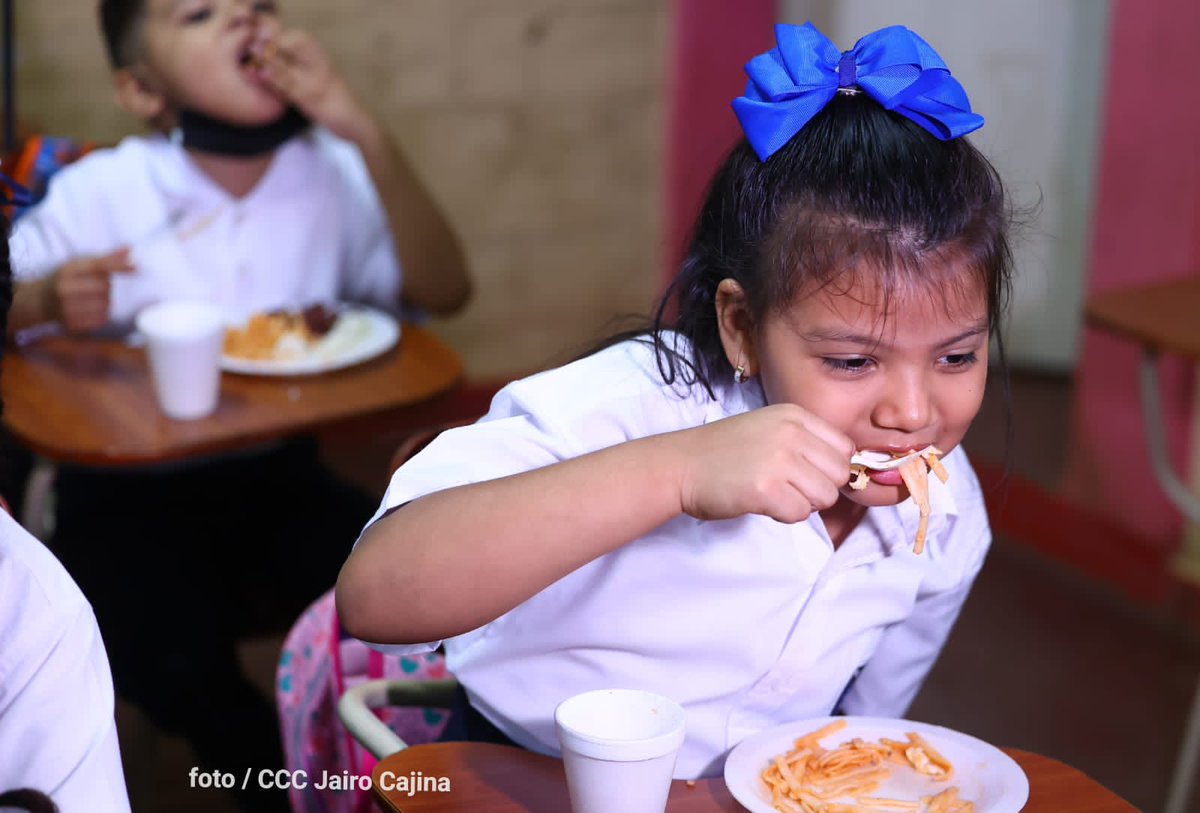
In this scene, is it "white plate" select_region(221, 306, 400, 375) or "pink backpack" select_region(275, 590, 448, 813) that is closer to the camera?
"pink backpack" select_region(275, 590, 448, 813)

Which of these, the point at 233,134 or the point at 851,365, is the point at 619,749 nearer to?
the point at 851,365

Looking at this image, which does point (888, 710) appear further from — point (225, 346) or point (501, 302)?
point (501, 302)

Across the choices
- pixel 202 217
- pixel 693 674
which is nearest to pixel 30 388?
pixel 202 217

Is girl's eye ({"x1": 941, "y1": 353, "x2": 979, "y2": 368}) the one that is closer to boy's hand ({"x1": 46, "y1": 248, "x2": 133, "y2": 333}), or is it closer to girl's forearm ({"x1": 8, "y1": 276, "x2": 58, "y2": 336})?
boy's hand ({"x1": 46, "y1": 248, "x2": 133, "y2": 333})

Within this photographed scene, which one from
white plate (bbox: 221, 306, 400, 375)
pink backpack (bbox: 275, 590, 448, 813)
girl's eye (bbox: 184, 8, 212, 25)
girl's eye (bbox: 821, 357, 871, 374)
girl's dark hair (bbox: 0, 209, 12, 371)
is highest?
girl's eye (bbox: 184, 8, 212, 25)

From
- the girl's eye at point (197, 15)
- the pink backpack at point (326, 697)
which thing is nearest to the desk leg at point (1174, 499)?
the pink backpack at point (326, 697)

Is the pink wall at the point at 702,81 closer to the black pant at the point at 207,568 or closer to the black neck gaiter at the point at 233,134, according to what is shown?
the black neck gaiter at the point at 233,134

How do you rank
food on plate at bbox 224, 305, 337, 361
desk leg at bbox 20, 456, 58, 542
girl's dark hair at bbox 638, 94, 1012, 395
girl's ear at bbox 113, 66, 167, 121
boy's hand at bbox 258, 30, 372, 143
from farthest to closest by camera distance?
girl's ear at bbox 113, 66, 167, 121, boy's hand at bbox 258, 30, 372, 143, food on plate at bbox 224, 305, 337, 361, desk leg at bbox 20, 456, 58, 542, girl's dark hair at bbox 638, 94, 1012, 395

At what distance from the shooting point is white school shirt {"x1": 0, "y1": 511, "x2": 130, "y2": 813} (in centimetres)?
92

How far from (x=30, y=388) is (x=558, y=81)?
2062 millimetres

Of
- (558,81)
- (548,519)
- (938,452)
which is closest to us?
(548,519)

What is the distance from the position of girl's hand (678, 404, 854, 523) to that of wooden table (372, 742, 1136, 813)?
0.75 feet

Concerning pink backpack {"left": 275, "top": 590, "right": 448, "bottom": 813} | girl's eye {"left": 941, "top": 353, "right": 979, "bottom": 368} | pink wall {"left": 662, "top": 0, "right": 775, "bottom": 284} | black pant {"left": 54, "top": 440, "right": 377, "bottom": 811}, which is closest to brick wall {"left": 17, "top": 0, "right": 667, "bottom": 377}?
pink wall {"left": 662, "top": 0, "right": 775, "bottom": 284}

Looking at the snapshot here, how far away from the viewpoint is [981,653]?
306 centimetres
